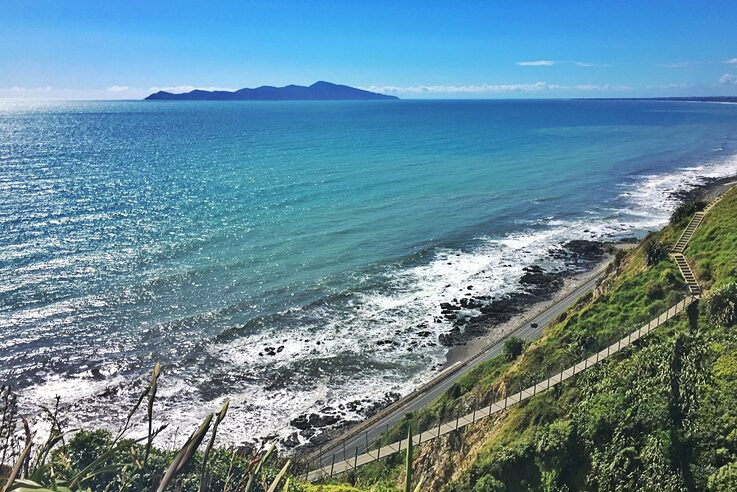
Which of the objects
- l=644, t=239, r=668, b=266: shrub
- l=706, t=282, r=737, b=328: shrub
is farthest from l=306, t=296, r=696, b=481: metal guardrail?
l=644, t=239, r=668, b=266: shrub

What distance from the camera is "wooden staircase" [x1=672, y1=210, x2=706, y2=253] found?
33075 mm

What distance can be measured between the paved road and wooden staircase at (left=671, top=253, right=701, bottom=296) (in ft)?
44.7

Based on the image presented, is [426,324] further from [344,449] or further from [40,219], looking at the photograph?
[40,219]

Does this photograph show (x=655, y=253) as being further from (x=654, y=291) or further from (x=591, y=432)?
(x=591, y=432)

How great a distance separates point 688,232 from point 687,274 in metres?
6.54

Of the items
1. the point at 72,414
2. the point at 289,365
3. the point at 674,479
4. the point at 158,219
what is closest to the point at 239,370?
the point at 289,365

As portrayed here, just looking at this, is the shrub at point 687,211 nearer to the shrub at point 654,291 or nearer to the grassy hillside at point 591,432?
the grassy hillside at point 591,432

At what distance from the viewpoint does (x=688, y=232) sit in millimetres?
34344

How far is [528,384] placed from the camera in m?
23.9

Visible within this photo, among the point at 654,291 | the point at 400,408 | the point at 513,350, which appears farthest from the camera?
the point at 400,408

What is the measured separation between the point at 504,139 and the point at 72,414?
154m

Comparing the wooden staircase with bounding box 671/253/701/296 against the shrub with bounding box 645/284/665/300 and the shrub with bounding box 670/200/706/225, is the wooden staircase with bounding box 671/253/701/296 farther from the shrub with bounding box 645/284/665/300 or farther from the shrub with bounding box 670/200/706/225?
the shrub with bounding box 670/200/706/225

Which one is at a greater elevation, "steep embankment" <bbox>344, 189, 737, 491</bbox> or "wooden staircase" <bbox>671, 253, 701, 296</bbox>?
"wooden staircase" <bbox>671, 253, 701, 296</bbox>

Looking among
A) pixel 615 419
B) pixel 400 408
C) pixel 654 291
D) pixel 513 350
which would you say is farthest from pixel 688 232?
pixel 400 408
